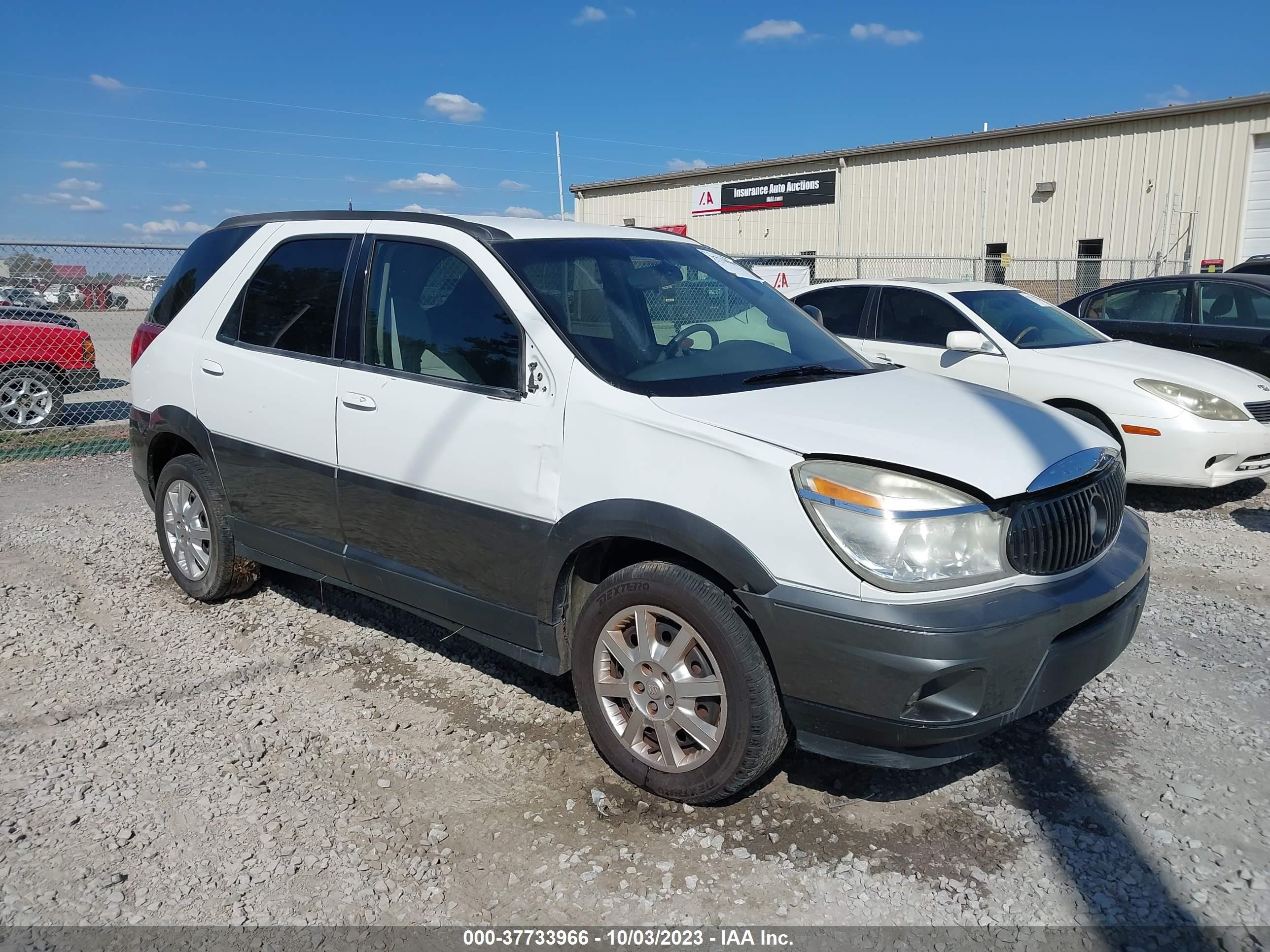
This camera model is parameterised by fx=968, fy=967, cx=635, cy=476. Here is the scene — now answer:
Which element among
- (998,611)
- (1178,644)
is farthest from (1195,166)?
(998,611)

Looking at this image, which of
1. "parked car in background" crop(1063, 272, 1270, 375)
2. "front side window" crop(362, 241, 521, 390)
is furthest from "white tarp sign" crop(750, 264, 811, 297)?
"front side window" crop(362, 241, 521, 390)

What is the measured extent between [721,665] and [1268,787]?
6.32 ft

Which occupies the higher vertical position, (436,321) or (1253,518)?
(436,321)

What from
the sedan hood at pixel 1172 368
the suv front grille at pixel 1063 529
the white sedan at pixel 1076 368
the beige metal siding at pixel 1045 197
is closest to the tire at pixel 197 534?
the suv front grille at pixel 1063 529

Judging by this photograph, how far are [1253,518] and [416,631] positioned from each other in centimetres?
564

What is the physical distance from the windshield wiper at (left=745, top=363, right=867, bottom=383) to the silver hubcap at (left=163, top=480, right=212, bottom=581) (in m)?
2.97

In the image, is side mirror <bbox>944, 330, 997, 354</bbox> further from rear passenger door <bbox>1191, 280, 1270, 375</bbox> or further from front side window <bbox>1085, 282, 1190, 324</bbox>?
front side window <bbox>1085, 282, 1190, 324</bbox>

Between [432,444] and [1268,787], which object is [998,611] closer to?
[1268,787]

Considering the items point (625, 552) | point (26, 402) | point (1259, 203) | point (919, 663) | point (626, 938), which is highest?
point (1259, 203)

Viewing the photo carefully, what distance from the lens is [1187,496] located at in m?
7.32

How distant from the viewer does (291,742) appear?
3.63 m

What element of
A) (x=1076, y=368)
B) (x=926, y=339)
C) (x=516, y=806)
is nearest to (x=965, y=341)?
(x=1076, y=368)

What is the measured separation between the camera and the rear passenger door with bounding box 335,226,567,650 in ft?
11.1

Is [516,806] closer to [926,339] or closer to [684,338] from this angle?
[684,338]
